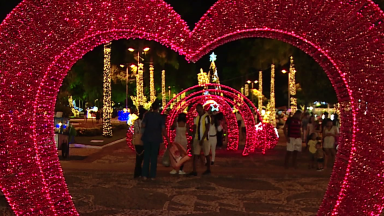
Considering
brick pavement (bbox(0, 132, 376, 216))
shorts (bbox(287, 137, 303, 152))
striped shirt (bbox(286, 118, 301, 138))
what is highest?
striped shirt (bbox(286, 118, 301, 138))

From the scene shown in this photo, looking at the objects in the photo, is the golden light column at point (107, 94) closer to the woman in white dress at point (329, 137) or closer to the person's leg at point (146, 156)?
the woman in white dress at point (329, 137)

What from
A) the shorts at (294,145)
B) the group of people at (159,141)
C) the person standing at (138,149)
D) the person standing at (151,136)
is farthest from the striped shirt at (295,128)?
the person standing at (138,149)

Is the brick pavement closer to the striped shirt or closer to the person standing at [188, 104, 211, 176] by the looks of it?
the person standing at [188, 104, 211, 176]

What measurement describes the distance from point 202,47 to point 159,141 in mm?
5738

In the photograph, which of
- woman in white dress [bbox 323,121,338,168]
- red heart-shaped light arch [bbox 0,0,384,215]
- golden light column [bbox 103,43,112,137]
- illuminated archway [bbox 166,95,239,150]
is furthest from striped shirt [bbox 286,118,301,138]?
golden light column [bbox 103,43,112,137]

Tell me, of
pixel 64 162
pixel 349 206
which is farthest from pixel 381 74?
pixel 64 162

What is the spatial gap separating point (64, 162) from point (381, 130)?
1076 cm

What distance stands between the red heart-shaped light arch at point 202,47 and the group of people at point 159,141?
5.33m

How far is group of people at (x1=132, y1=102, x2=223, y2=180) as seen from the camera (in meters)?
11.5

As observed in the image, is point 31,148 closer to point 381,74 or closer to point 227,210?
point 227,210

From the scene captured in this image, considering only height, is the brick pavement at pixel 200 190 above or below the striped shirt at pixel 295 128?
below

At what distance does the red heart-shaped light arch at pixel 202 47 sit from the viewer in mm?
5773

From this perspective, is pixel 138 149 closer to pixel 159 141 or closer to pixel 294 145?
pixel 159 141

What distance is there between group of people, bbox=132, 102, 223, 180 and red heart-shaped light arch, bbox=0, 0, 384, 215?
5.33m
